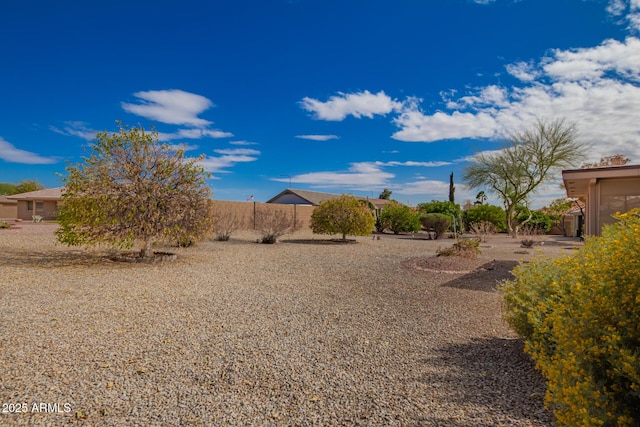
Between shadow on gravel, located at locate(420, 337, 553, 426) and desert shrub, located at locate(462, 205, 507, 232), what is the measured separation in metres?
23.1

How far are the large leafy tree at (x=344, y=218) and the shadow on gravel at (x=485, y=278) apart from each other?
7.67m

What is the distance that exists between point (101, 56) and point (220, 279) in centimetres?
900

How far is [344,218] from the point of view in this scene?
1673cm

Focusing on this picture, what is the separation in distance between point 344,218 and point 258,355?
13.2 meters

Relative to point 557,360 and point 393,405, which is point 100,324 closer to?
point 393,405

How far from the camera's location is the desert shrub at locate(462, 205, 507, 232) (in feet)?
82.9

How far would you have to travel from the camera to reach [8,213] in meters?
37.4

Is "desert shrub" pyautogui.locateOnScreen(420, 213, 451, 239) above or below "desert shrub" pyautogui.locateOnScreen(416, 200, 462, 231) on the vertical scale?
below

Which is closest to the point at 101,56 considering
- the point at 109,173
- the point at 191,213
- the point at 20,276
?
the point at 109,173

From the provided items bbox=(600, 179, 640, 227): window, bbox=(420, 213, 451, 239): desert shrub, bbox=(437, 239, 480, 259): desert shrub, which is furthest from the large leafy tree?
bbox=(600, 179, 640, 227): window

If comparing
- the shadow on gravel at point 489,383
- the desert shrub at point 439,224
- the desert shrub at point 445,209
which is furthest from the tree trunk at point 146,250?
the desert shrub at point 445,209

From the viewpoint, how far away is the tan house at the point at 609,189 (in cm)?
832

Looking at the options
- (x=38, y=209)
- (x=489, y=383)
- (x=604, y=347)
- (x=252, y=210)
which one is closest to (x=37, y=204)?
(x=38, y=209)

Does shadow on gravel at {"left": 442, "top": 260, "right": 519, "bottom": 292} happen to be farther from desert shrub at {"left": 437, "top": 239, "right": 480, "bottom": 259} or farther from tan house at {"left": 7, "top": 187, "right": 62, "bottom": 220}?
tan house at {"left": 7, "top": 187, "right": 62, "bottom": 220}
